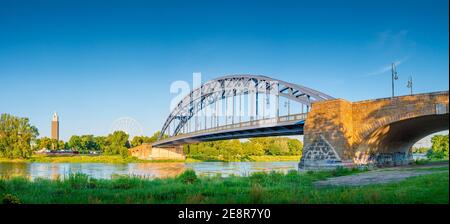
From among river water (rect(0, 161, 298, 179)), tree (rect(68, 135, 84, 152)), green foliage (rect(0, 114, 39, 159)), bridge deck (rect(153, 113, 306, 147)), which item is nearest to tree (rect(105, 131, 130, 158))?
tree (rect(68, 135, 84, 152))

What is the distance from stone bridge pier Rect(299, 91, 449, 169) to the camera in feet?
52.5

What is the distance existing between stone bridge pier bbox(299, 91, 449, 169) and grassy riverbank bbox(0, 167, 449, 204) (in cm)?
433

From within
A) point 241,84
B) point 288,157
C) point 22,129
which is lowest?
point 288,157

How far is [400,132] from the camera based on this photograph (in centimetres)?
1933

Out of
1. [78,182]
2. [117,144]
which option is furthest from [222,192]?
[117,144]

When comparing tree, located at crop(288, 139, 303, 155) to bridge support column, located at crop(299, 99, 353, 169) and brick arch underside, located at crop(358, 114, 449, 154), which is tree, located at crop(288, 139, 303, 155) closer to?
brick arch underside, located at crop(358, 114, 449, 154)

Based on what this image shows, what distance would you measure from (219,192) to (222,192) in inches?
3.0

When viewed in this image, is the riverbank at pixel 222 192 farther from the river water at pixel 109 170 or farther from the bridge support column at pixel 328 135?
the river water at pixel 109 170

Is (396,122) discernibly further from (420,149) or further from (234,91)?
(234,91)

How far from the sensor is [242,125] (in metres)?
35.8
